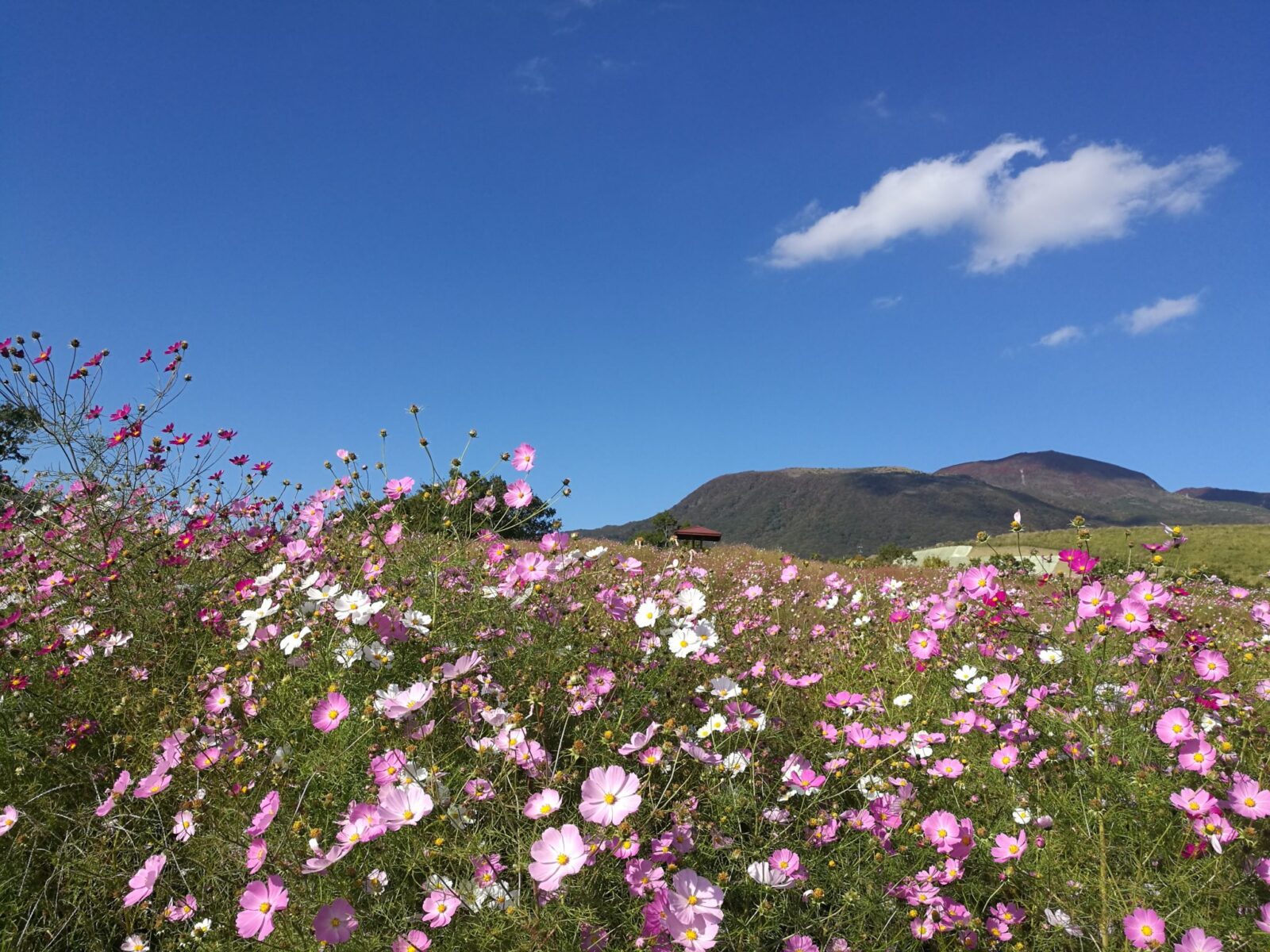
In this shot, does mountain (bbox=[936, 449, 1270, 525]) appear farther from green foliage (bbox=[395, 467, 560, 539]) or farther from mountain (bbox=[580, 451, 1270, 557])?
green foliage (bbox=[395, 467, 560, 539])

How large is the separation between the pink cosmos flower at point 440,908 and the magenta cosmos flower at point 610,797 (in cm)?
32

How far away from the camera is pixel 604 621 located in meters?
→ 3.28

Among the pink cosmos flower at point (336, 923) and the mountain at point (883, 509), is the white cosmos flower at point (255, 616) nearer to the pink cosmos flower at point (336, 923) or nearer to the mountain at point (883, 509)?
the pink cosmos flower at point (336, 923)

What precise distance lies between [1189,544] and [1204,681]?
23.9m

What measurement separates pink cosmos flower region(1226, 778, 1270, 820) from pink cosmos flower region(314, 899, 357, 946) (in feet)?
7.02

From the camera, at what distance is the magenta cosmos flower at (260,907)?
1588mm

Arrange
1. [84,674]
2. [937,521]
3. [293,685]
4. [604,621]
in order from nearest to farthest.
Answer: [293,685] → [84,674] → [604,621] → [937,521]

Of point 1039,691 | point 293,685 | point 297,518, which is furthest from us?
point 297,518

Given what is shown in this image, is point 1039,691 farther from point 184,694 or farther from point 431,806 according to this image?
point 184,694

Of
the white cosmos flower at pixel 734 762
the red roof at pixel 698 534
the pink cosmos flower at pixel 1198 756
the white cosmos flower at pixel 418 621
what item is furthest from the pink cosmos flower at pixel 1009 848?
the red roof at pixel 698 534

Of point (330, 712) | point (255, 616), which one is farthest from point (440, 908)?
point (255, 616)

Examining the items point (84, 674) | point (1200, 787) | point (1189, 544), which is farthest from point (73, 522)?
point (1189, 544)

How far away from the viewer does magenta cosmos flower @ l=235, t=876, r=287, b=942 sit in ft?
5.21

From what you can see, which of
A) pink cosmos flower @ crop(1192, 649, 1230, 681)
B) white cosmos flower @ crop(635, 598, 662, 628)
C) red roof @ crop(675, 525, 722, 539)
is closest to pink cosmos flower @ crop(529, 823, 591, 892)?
white cosmos flower @ crop(635, 598, 662, 628)
